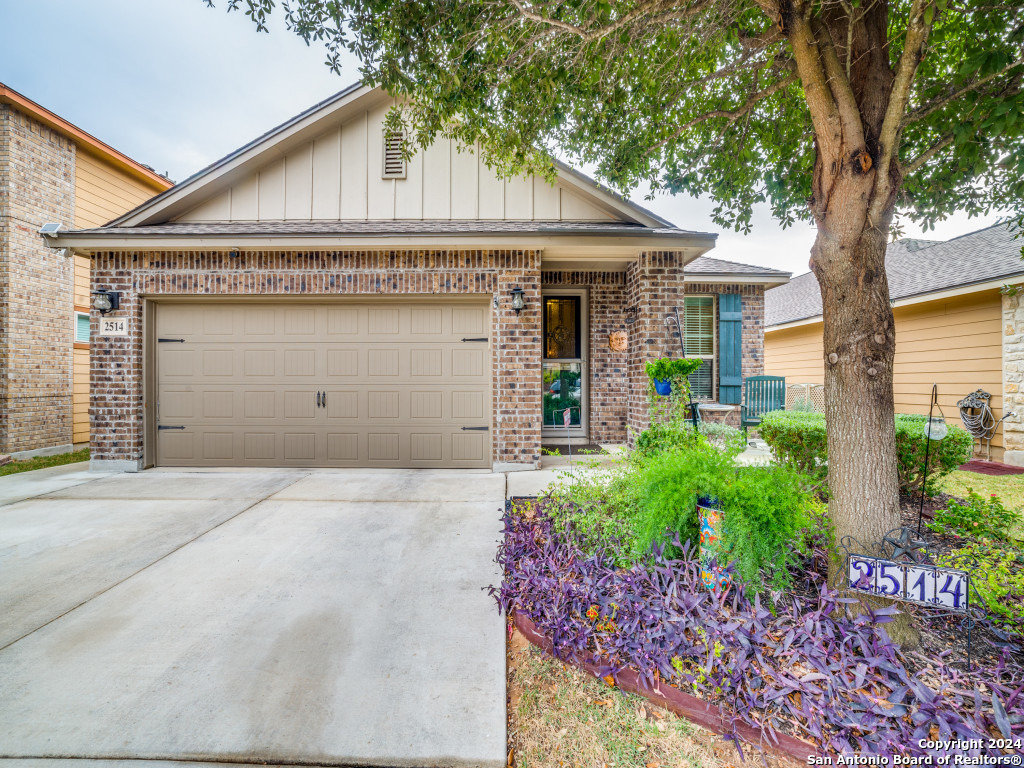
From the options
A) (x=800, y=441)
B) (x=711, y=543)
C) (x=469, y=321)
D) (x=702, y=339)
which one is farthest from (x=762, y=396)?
(x=711, y=543)

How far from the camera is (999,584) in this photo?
218 centimetres

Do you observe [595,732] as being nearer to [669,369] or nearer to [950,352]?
[669,369]

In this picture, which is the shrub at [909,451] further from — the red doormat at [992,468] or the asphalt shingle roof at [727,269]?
the asphalt shingle roof at [727,269]

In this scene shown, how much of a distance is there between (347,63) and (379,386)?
369cm

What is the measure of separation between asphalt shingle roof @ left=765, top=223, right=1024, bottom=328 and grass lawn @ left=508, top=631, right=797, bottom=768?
478 centimetres

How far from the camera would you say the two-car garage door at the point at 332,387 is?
589 centimetres

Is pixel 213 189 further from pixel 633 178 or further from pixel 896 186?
pixel 896 186

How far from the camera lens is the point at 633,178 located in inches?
168

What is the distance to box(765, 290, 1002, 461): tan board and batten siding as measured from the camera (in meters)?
6.84

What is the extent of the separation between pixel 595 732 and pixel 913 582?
1.46m

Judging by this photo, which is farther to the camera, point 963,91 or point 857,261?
point 963,91

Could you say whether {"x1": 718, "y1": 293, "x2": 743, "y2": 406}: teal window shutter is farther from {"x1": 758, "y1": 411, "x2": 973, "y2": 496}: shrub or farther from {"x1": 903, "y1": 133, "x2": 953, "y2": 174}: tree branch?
{"x1": 903, "y1": 133, "x2": 953, "y2": 174}: tree branch

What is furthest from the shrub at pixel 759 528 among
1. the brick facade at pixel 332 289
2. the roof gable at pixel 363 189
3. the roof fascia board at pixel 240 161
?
the roof fascia board at pixel 240 161

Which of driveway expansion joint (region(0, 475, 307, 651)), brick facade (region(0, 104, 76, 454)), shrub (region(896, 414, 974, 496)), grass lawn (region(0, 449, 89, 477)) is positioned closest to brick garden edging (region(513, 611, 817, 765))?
driveway expansion joint (region(0, 475, 307, 651))
